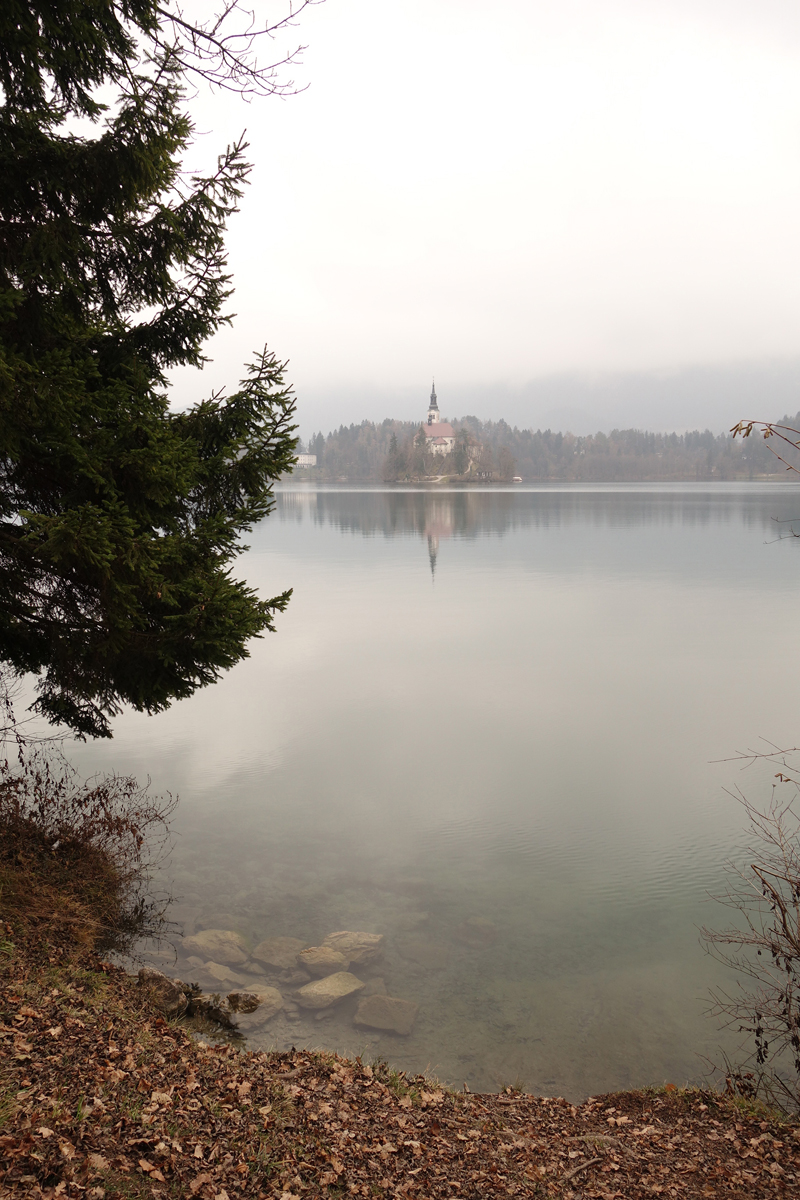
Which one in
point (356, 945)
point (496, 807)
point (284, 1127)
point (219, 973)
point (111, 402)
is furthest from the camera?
point (496, 807)

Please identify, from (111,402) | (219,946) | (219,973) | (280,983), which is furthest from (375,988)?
(111,402)

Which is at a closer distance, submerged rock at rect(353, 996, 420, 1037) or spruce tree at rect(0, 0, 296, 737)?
spruce tree at rect(0, 0, 296, 737)

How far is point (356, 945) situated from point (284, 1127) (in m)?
3.75

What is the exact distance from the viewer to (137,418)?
6.70 metres

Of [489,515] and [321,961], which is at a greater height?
[489,515]

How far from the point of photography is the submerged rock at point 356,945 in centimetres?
847

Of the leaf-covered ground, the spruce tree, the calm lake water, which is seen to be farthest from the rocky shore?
the spruce tree

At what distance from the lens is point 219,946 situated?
850cm

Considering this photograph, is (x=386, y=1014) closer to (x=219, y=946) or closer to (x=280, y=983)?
(x=280, y=983)

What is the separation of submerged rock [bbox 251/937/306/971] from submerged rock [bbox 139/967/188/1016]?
4.26ft

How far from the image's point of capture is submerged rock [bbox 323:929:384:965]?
8.47 meters

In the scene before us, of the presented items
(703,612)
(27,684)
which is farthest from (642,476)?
(27,684)

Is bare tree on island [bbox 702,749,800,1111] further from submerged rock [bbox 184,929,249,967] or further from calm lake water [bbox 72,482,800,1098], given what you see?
submerged rock [bbox 184,929,249,967]

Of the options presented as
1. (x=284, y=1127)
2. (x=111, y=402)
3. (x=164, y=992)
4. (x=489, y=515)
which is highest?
(x=111, y=402)
